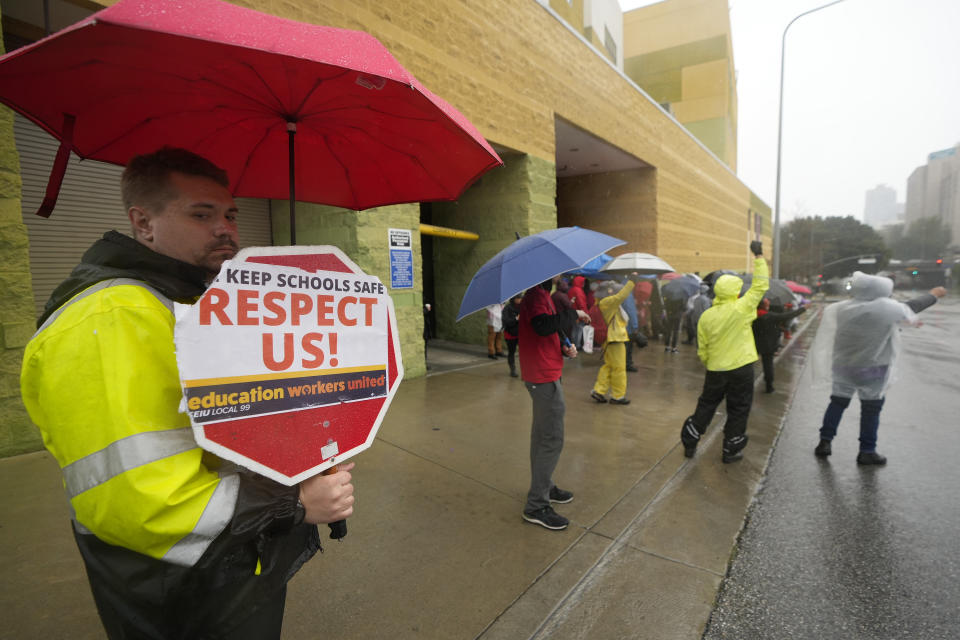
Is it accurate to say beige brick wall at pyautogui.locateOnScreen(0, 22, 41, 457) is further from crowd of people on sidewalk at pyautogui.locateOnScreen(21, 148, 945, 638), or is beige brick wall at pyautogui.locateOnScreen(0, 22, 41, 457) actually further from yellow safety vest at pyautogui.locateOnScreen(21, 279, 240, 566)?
yellow safety vest at pyautogui.locateOnScreen(21, 279, 240, 566)

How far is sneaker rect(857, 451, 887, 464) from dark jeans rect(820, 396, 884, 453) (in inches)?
1.1

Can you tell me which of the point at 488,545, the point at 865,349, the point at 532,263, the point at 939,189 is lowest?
the point at 488,545

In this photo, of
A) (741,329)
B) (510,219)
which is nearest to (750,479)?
(741,329)

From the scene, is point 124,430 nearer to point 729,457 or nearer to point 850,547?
point 850,547

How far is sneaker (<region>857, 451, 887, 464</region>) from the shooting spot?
446 cm

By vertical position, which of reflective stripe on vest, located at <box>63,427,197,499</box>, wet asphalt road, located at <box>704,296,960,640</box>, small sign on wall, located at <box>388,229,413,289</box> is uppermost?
small sign on wall, located at <box>388,229,413,289</box>

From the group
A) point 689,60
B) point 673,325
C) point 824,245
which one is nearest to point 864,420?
point 673,325

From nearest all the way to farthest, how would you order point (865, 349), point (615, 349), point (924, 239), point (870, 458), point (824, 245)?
point (865, 349) → point (870, 458) → point (615, 349) → point (924, 239) → point (824, 245)

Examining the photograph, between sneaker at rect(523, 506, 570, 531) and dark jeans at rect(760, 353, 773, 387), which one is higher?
dark jeans at rect(760, 353, 773, 387)

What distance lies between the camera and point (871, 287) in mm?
4387

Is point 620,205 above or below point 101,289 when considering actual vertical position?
above

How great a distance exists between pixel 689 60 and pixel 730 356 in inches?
1302

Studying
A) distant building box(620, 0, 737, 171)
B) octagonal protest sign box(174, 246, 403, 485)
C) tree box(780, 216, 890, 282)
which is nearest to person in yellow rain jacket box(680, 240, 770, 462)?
octagonal protest sign box(174, 246, 403, 485)

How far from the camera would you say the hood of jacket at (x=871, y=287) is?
14.3ft
